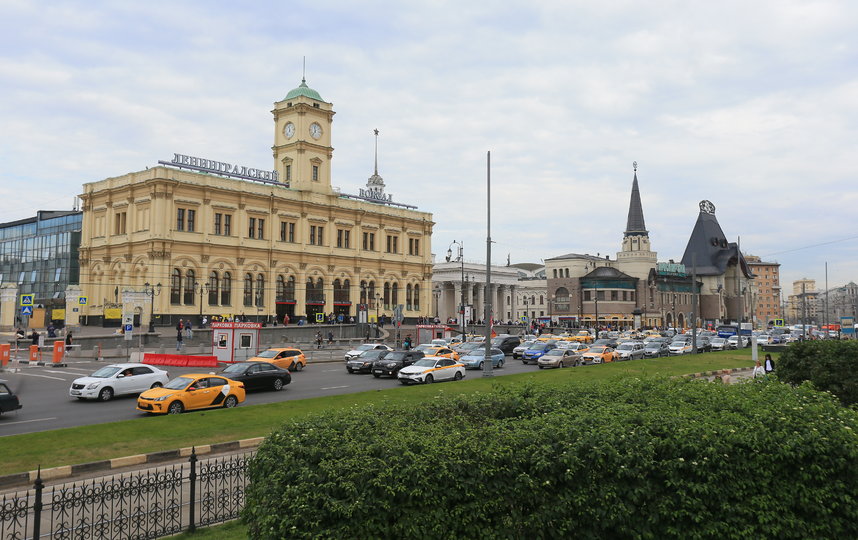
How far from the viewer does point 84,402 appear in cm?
2458

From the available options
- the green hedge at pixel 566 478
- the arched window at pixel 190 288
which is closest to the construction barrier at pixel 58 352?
the arched window at pixel 190 288

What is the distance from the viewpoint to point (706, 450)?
705 centimetres

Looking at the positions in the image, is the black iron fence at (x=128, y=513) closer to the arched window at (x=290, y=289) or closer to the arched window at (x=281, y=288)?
the arched window at (x=281, y=288)

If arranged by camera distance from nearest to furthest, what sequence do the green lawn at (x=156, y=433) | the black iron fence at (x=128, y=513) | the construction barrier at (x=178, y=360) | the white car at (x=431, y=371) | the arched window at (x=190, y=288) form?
the black iron fence at (x=128, y=513) < the green lawn at (x=156, y=433) < the white car at (x=431, y=371) < the construction barrier at (x=178, y=360) < the arched window at (x=190, y=288)

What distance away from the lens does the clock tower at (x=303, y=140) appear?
8044 cm

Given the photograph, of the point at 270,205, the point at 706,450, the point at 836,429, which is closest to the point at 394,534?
the point at 706,450

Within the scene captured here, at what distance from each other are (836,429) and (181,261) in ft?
218

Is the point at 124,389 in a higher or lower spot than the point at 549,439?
lower

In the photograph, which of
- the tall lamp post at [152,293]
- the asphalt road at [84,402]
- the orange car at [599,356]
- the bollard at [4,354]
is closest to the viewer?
the asphalt road at [84,402]

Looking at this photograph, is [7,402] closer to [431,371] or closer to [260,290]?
[431,371]

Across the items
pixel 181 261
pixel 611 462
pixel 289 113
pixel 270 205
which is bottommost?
pixel 611 462

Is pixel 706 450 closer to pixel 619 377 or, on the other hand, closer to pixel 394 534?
pixel 394 534

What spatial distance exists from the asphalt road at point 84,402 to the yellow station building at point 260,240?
2404 centimetres

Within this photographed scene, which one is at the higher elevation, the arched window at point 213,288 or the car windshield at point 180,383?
the arched window at point 213,288
